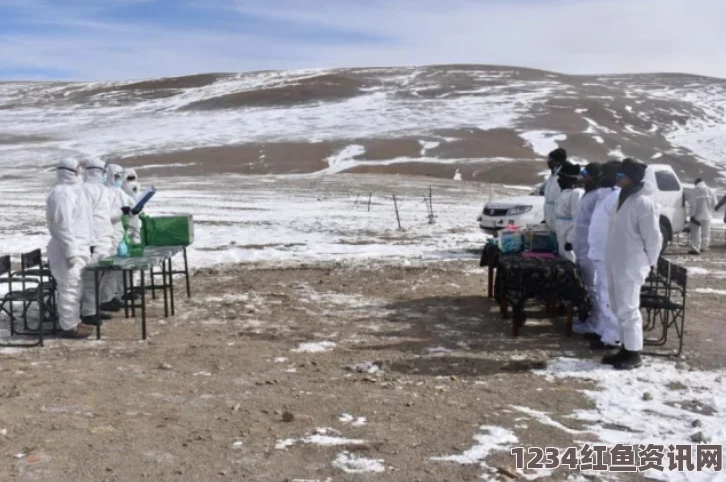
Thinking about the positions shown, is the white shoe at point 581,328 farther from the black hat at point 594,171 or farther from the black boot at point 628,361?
the black hat at point 594,171

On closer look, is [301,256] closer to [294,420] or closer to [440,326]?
[440,326]

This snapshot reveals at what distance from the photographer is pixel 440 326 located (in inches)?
353

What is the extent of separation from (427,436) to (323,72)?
334 ft

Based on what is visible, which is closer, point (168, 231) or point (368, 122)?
point (168, 231)

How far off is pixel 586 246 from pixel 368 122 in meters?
57.6

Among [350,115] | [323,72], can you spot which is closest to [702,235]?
[350,115]

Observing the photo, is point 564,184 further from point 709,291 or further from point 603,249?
point 709,291

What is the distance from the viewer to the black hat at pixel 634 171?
6.98 metres

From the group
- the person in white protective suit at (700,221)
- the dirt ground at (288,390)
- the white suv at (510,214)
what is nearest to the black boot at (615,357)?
the dirt ground at (288,390)

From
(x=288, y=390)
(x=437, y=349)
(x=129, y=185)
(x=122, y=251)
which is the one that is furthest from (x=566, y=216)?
(x=129, y=185)

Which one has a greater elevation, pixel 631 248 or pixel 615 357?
pixel 631 248

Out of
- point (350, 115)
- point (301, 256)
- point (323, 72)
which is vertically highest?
point (323, 72)

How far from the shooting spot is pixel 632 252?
7.04 meters

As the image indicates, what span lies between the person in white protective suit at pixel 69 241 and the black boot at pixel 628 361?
5457 millimetres
